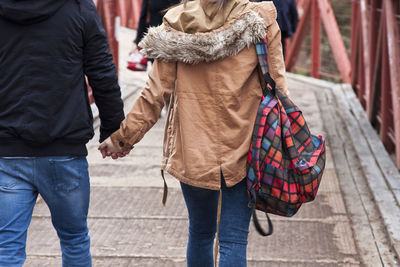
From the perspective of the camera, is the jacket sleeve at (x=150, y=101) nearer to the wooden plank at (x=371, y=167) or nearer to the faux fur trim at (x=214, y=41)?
the faux fur trim at (x=214, y=41)

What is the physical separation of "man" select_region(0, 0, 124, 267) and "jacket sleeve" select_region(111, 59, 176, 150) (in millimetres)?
145

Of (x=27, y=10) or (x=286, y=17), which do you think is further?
(x=286, y=17)

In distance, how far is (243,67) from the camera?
2.70 metres

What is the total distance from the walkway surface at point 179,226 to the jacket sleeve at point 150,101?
1.27 m

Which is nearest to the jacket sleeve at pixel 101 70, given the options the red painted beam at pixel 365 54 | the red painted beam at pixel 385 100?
the red painted beam at pixel 385 100

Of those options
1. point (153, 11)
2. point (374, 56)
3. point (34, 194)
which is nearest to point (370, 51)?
point (374, 56)

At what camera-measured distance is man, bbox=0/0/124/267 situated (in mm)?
2619

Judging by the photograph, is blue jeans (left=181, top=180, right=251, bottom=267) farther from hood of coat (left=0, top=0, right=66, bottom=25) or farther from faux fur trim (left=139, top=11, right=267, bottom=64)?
hood of coat (left=0, top=0, right=66, bottom=25)

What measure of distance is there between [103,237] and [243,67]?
2.05m

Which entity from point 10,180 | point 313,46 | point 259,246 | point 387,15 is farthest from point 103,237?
point 313,46

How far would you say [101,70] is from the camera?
9.25 feet

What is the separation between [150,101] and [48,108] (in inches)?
16.8

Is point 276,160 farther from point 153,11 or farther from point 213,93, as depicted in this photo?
point 153,11

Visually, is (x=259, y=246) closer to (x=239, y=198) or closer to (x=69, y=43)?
(x=239, y=198)
